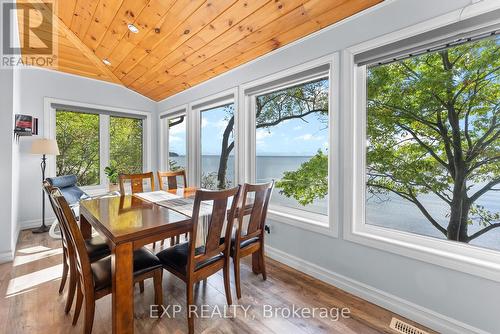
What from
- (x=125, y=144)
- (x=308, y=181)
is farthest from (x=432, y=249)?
(x=125, y=144)

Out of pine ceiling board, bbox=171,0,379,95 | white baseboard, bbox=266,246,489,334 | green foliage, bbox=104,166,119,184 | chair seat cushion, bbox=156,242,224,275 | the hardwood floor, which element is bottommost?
the hardwood floor

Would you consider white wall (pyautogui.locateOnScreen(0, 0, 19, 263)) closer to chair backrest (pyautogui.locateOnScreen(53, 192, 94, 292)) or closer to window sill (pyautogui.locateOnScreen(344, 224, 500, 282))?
chair backrest (pyautogui.locateOnScreen(53, 192, 94, 292))

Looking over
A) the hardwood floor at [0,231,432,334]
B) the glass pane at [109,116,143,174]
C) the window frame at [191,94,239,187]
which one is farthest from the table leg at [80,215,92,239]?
the glass pane at [109,116,143,174]

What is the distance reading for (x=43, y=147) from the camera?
3.36 m

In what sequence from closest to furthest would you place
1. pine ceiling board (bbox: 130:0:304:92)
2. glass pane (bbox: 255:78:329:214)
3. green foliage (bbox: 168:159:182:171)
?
pine ceiling board (bbox: 130:0:304:92), glass pane (bbox: 255:78:329:214), green foliage (bbox: 168:159:182:171)

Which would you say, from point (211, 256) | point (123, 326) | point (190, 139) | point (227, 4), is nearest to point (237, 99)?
point (227, 4)

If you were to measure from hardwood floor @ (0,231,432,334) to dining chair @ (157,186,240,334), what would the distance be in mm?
223

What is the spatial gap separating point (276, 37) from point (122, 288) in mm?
2485

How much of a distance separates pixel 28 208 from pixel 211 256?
371 cm

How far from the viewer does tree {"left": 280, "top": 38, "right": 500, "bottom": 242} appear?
154 cm

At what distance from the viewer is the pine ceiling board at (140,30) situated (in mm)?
2322

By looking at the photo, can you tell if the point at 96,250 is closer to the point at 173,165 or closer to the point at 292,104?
the point at 292,104

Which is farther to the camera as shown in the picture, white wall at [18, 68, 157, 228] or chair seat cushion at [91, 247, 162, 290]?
white wall at [18, 68, 157, 228]

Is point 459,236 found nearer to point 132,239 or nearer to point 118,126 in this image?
point 132,239
